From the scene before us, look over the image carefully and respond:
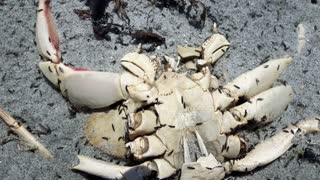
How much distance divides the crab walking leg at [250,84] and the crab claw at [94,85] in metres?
0.43

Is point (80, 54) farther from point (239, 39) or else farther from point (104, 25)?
point (239, 39)

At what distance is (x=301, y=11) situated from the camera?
11.7ft

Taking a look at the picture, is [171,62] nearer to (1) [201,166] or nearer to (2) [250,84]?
(2) [250,84]

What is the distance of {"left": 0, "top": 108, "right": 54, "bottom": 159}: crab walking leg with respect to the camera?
10.4ft

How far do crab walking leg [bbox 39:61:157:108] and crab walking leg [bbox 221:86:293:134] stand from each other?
1.40 ft

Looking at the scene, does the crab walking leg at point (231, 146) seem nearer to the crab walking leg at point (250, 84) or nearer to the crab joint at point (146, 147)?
the crab walking leg at point (250, 84)

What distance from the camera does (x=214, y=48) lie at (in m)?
3.30

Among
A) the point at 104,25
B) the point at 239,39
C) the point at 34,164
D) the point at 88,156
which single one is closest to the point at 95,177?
the point at 88,156

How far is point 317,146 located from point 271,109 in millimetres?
326

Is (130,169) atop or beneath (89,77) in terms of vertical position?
beneath

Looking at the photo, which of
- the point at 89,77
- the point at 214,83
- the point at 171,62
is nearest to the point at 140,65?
the point at 171,62

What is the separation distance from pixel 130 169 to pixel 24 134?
1.93 feet

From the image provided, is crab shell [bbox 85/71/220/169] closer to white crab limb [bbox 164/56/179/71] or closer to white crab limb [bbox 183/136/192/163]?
white crab limb [bbox 183/136/192/163]

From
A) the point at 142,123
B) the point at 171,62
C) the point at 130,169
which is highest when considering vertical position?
the point at 171,62
